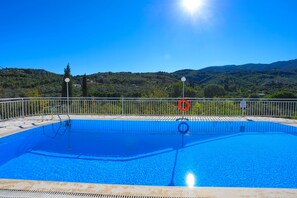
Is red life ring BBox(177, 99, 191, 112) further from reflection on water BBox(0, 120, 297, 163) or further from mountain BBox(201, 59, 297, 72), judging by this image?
mountain BBox(201, 59, 297, 72)

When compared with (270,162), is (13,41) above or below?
above

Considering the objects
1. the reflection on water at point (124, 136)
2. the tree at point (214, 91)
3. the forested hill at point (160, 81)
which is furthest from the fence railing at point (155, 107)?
the tree at point (214, 91)

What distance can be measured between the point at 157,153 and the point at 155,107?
5.12 metres

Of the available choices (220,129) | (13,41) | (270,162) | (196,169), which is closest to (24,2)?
(13,41)

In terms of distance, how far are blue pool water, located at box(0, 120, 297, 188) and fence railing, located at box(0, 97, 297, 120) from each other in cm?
149

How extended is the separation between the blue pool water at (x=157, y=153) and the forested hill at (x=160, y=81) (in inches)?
494

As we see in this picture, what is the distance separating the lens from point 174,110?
10266 mm

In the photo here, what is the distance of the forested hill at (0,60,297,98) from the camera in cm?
2341

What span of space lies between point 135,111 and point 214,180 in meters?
6.93

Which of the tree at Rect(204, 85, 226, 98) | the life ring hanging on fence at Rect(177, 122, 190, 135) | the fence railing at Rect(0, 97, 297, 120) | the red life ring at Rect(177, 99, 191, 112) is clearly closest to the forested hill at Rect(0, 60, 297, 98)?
the tree at Rect(204, 85, 226, 98)

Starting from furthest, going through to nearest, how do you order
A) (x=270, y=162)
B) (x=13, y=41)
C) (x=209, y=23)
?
Answer: (x=13, y=41) < (x=209, y=23) < (x=270, y=162)

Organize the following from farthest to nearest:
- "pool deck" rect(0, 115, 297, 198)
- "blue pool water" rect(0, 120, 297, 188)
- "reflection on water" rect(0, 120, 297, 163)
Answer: "reflection on water" rect(0, 120, 297, 163) < "blue pool water" rect(0, 120, 297, 188) < "pool deck" rect(0, 115, 297, 198)

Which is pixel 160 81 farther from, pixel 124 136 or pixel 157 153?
pixel 157 153

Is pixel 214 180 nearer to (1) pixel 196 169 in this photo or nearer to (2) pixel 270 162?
(1) pixel 196 169
